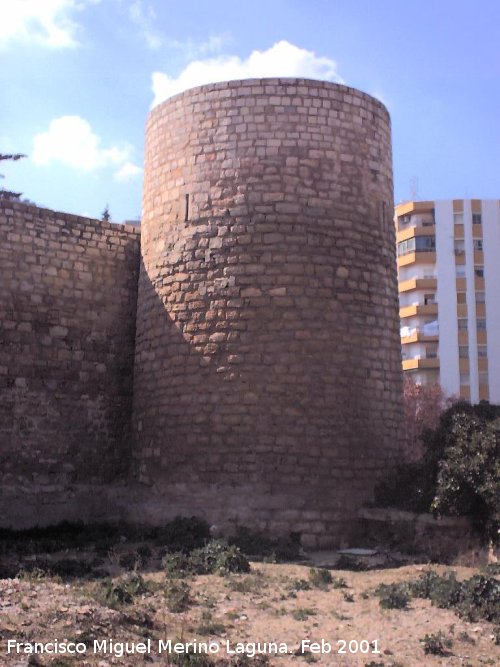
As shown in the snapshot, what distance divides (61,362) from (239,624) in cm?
610

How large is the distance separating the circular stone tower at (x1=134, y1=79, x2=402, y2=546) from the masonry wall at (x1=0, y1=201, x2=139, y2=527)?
83 cm

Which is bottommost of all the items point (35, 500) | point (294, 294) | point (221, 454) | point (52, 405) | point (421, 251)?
point (35, 500)

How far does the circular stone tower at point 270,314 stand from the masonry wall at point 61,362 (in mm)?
826

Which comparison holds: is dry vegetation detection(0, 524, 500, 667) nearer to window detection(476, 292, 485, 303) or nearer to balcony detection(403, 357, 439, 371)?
balcony detection(403, 357, 439, 371)

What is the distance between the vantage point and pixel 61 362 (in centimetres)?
1124

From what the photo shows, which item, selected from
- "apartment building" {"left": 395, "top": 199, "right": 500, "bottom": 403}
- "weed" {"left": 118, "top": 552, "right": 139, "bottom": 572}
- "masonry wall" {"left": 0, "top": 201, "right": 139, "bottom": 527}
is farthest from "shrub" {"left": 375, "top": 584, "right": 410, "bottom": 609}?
"apartment building" {"left": 395, "top": 199, "right": 500, "bottom": 403}

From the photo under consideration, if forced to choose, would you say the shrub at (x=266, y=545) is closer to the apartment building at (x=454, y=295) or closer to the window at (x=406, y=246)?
the apartment building at (x=454, y=295)

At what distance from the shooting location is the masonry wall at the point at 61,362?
35.1 ft

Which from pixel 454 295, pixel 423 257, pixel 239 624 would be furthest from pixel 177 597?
pixel 423 257

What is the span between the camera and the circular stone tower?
963cm

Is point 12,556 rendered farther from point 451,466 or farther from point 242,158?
point 242,158

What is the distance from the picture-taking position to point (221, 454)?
973 cm

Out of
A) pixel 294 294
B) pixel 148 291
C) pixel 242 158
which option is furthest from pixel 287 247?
pixel 148 291

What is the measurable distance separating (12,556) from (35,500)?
1.80 m
